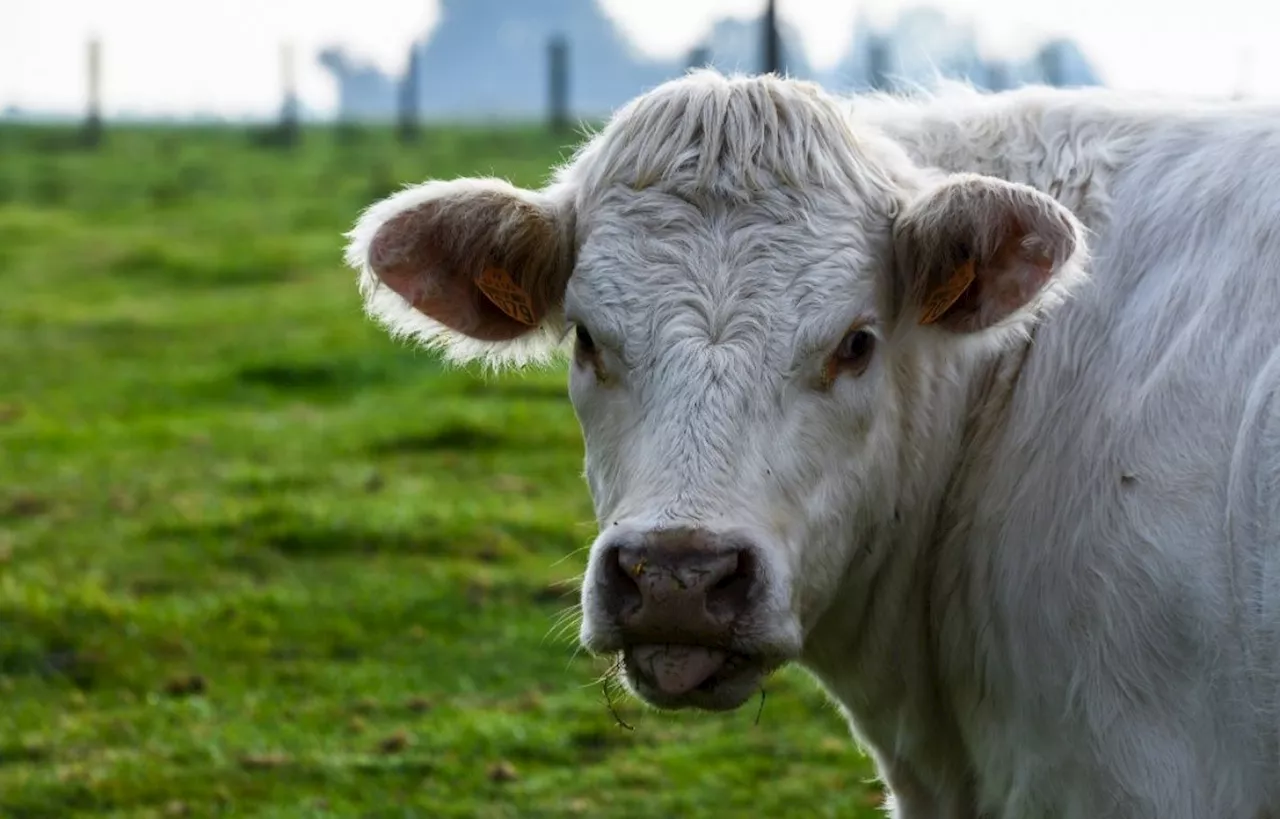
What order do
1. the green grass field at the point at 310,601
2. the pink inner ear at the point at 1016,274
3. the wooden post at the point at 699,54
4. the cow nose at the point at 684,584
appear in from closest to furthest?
the cow nose at the point at 684,584 → the pink inner ear at the point at 1016,274 → the green grass field at the point at 310,601 → the wooden post at the point at 699,54

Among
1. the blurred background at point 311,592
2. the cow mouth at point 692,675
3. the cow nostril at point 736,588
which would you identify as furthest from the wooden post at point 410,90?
the cow nostril at point 736,588

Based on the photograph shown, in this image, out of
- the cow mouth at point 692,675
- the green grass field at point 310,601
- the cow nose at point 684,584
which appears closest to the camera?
the cow nose at point 684,584

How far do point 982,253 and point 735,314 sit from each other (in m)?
0.58

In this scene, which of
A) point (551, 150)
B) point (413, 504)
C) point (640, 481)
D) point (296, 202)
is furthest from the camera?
A: point (551, 150)

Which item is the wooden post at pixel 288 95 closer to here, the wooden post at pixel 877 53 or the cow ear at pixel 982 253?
the wooden post at pixel 877 53

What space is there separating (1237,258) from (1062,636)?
2.85ft

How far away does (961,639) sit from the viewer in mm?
3877

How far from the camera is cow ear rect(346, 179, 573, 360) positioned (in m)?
3.92

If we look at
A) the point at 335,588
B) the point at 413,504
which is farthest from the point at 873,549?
the point at 413,504

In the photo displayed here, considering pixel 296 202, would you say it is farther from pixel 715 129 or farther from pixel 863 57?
pixel 715 129

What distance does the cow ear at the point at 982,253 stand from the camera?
3613 millimetres

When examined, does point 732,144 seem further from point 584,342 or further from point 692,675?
point 692,675

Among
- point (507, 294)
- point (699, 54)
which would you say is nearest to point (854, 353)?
point (507, 294)

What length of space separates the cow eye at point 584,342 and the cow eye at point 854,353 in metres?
0.53
